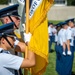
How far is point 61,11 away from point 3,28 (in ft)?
106

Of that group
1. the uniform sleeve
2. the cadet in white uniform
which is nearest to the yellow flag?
the cadet in white uniform

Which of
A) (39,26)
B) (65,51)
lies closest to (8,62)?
(39,26)

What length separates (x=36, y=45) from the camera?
4434mm

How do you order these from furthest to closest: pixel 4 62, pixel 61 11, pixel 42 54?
→ pixel 61 11, pixel 42 54, pixel 4 62

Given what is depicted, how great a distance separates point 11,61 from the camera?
149 inches

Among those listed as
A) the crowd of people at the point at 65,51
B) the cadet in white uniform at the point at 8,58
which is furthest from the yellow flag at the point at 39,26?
the crowd of people at the point at 65,51

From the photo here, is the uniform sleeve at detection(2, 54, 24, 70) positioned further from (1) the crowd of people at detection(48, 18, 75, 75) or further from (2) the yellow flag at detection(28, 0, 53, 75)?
(1) the crowd of people at detection(48, 18, 75, 75)

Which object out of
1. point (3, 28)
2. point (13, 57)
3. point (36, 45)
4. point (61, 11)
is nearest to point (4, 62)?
point (13, 57)

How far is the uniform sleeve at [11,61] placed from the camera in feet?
12.4

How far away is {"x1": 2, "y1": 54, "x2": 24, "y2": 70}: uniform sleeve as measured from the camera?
3.79 metres

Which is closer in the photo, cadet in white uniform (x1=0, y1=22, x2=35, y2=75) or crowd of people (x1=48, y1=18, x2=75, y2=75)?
cadet in white uniform (x1=0, y1=22, x2=35, y2=75)

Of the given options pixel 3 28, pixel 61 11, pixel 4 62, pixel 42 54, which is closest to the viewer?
pixel 4 62

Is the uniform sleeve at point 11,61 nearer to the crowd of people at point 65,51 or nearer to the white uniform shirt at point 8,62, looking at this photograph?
the white uniform shirt at point 8,62

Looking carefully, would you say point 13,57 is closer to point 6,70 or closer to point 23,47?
point 6,70
